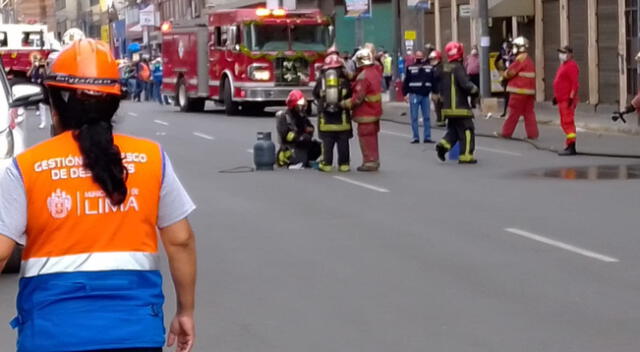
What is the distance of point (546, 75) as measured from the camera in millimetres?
37094

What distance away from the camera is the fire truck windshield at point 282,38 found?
37719 mm

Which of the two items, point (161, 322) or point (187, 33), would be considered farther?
point (187, 33)

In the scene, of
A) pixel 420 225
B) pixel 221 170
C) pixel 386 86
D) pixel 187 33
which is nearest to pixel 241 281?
pixel 420 225

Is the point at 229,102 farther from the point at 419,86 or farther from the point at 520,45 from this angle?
the point at 520,45

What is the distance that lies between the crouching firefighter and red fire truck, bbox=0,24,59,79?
125 feet

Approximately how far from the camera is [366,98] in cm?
2052

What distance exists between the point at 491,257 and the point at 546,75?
25.8m

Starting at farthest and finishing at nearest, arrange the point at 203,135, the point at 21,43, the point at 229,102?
the point at 21,43
the point at 229,102
the point at 203,135

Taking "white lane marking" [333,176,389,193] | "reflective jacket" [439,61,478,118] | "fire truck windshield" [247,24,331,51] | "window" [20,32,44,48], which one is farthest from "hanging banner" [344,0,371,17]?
"window" [20,32,44,48]

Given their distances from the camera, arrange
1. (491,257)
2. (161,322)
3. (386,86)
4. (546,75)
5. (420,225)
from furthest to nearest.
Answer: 1. (386,86)
2. (546,75)
3. (420,225)
4. (491,257)
5. (161,322)

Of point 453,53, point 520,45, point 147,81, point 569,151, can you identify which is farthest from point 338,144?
point 147,81

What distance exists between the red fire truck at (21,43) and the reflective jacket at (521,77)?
34497 mm

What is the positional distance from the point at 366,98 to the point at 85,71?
16148 millimetres

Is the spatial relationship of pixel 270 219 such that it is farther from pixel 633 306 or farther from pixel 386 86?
pixel 386 86
